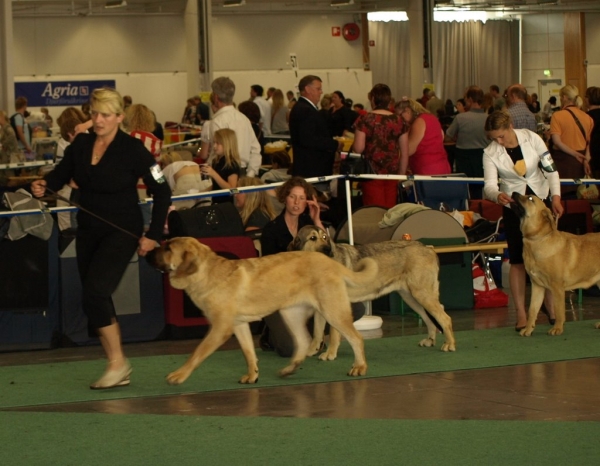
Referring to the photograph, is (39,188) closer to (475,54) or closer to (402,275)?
(402,275)

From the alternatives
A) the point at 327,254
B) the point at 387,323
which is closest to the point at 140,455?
the point at 327,254

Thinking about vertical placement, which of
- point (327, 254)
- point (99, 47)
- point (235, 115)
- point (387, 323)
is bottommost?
point (387, 323)

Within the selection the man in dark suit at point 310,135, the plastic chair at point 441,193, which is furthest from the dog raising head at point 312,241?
the plastic chair at point 441,193

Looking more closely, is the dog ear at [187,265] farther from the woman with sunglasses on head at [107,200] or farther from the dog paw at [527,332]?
the dog paw at [527,332]

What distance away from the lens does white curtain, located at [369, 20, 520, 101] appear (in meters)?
29.8

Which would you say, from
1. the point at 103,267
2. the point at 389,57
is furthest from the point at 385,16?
the point at 103,267

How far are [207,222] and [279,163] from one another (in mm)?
3654

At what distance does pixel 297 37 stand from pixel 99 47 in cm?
540

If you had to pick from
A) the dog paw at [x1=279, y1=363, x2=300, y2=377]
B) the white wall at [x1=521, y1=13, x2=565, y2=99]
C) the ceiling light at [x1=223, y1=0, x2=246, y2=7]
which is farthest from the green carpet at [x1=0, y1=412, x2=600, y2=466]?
the white wall at [x1=521, y1=13, x2=565, y2=99]

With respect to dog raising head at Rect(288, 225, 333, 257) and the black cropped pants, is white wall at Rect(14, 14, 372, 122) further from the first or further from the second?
the black cropped pants

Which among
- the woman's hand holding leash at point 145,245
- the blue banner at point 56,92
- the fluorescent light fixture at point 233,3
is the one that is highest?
the fluorescent light fixture at point 233,3

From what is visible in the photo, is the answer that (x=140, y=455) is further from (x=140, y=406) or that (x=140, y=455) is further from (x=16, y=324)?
(x=16, y=324)

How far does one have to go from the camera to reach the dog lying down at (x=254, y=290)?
525 cm

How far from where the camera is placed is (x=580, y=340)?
Result: 6.60 metres
